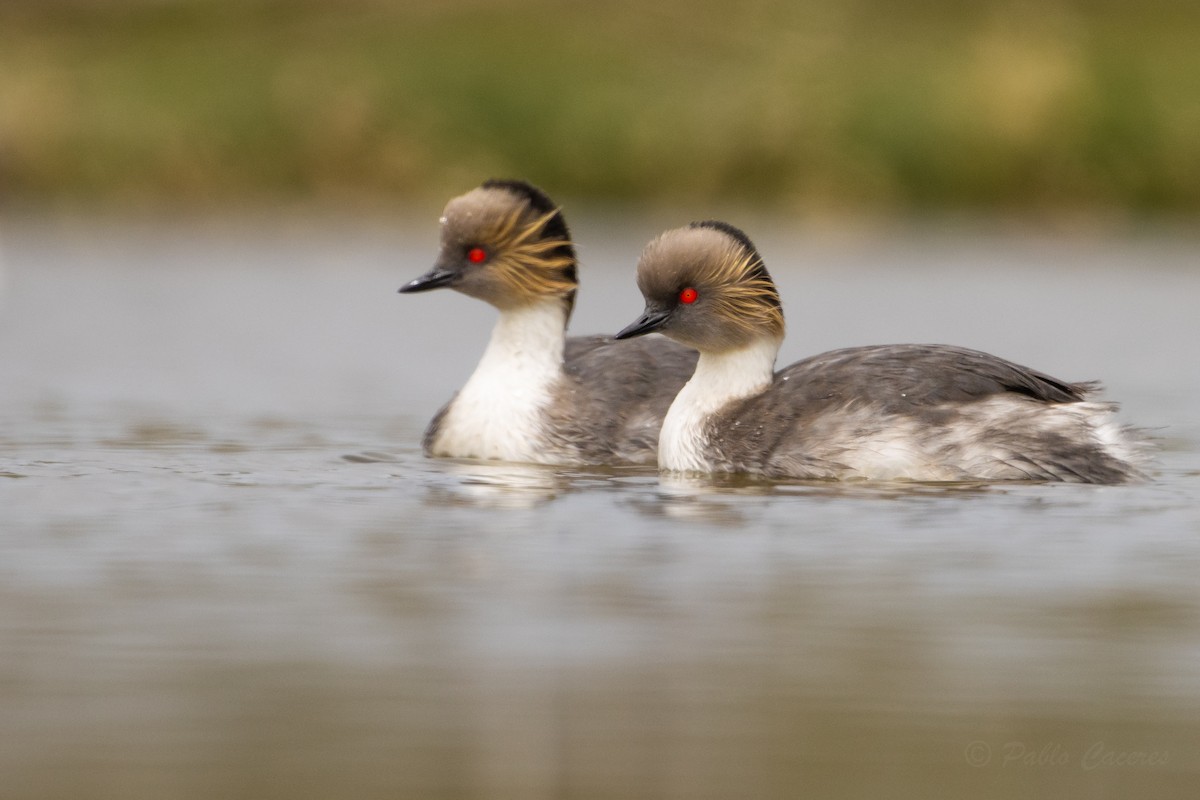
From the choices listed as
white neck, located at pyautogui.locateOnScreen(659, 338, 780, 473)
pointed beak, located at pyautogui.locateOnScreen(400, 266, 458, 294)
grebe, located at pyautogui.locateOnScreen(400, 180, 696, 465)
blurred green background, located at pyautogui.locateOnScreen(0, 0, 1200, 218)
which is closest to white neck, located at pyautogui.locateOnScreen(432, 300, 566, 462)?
grebe, located at pyautogui.locateOnScreen(400, 180, 696, 465)

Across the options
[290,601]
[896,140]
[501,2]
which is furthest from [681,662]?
[501,2]

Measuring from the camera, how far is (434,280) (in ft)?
33.8

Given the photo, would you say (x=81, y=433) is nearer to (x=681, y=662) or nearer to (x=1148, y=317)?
(x=681, y=662)

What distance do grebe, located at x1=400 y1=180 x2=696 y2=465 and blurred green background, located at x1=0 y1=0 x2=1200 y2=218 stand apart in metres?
14.0

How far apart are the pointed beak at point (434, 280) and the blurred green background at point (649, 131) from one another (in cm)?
1433

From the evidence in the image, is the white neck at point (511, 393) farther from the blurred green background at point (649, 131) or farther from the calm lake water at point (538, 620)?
the blurred green background at point (649, 131)

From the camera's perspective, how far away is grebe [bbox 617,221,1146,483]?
9008 mm

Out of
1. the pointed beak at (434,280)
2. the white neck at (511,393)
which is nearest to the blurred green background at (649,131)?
the white neck at (511,393)

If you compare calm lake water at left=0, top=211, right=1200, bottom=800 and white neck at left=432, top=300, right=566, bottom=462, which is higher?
white neck at left=432, top=300, right=566, bottom=462

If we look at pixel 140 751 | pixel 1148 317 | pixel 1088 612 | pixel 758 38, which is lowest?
pixel 140 751

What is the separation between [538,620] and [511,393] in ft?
12.5

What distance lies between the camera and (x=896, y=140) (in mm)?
24297

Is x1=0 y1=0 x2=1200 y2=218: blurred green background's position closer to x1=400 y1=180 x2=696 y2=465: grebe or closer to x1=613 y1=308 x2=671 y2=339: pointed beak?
x1=400 y1=180 x2=696 y2=465: grebe

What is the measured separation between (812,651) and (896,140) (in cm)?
1869
